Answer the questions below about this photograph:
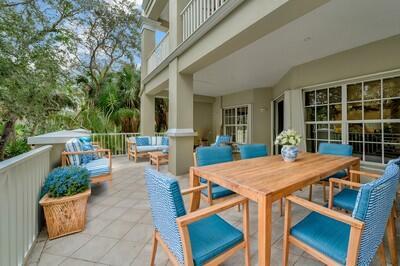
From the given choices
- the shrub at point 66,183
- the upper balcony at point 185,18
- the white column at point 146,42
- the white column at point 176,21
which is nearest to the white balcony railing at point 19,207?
the shrub at point 66,183

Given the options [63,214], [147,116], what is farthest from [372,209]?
[147,116]

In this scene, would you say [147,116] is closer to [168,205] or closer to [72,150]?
[72,150]

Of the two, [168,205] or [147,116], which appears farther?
[147,116]

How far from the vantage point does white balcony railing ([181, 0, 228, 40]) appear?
320cm

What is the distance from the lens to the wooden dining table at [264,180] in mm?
1188

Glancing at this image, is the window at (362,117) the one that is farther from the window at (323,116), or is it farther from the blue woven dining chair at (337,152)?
the blue woven dining chair at (337,152)

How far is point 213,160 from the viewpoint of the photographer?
92.6 inches

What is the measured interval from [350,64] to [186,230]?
4119 mm

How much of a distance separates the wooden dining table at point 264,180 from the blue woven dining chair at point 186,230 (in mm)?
105

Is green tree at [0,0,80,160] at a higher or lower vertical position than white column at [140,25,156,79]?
lower

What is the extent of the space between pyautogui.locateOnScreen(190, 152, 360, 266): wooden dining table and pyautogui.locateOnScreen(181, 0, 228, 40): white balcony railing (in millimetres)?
2619

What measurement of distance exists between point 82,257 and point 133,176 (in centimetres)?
252

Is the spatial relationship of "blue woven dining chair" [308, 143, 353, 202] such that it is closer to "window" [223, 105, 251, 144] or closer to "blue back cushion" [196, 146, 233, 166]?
"blue back cushion" [196, 146, 233, 166]

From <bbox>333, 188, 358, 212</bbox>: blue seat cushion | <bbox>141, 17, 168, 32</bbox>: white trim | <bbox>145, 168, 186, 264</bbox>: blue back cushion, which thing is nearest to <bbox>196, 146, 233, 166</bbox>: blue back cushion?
<bbox>145, 168, 186, 264</bbox>: blue back cushion
